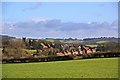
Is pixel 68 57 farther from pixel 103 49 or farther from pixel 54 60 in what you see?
pixel 103 49

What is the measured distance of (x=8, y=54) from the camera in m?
72.8

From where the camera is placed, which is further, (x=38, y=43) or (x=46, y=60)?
(x=38, y=43)

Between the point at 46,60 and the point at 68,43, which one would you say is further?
the point at 68,43

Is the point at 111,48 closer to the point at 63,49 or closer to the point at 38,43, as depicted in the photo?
the point at 63,49

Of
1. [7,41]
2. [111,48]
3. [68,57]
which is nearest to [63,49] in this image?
[68,57]

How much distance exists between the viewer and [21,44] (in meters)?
78.3

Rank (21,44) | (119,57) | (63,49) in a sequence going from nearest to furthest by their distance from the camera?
1. (119,57)
2. (63,49)
3. (21,44)

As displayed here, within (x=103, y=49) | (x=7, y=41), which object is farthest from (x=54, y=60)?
(x=7, y=41)

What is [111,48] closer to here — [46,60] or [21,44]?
[46,60]

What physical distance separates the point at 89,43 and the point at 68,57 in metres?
11.0

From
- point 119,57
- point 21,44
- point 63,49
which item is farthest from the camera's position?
point 21,44

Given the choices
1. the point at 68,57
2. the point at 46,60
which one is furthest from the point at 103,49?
the point at 46,60

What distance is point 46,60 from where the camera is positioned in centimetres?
6738

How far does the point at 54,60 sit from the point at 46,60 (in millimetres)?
2072
